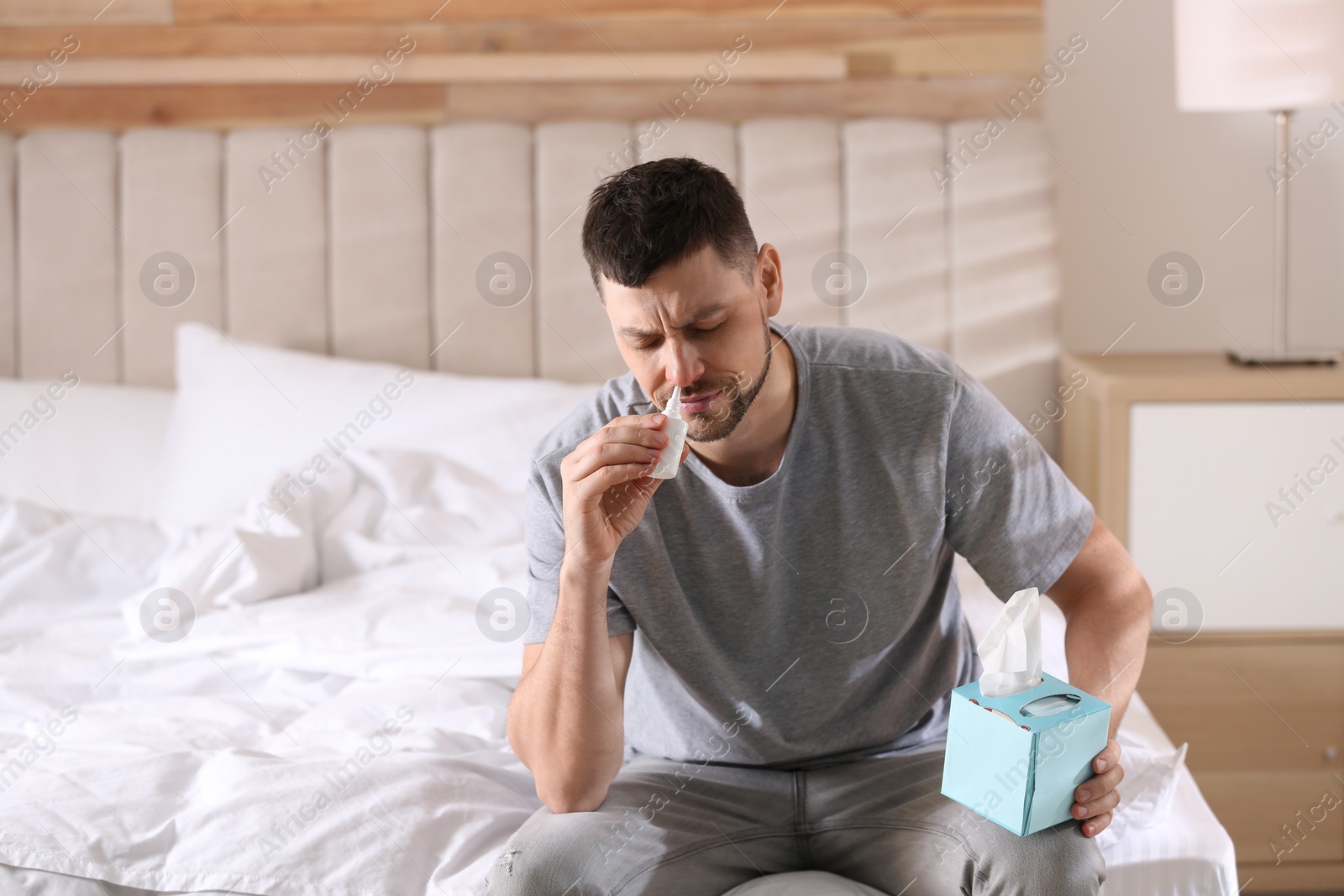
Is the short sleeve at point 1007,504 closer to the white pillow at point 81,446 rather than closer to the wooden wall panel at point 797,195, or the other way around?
→ the wooden wall panel at point 797,195

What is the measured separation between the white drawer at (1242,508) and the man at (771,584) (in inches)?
28.7

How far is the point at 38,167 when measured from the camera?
212 cm

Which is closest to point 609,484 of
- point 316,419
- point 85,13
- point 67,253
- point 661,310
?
point 661,310

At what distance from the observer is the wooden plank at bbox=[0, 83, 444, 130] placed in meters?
2.18

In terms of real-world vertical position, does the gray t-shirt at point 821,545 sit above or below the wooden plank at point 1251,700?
above

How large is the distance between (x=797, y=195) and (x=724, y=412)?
1135 millimetres

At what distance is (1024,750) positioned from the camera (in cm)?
86

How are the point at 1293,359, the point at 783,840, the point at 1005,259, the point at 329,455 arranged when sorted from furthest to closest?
the point at 1005,259
the point at 1293,359
the point at 329,455
the point at 783,840

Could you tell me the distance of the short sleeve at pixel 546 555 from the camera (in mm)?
1108

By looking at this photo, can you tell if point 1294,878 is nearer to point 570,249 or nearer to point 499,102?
point 570,249

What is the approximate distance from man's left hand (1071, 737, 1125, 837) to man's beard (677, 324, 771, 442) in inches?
16.6

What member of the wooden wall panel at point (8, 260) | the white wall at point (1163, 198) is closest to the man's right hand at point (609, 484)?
the white wall at point (1163, 198)

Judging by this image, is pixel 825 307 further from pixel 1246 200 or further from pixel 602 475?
pixel 602 475

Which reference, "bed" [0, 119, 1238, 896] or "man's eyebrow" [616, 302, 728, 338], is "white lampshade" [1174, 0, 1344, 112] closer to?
"bed" [0, 119, 1238, 896]
